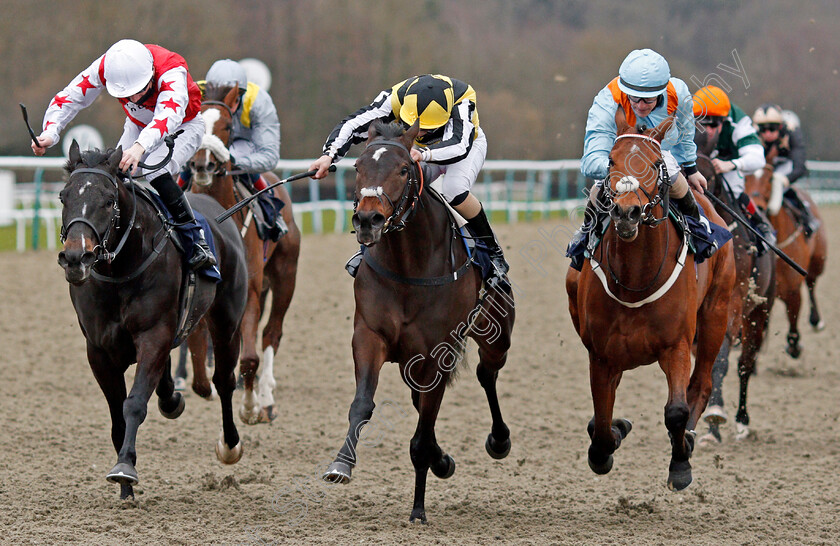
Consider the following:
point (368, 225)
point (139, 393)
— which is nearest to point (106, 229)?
point (139, 393)

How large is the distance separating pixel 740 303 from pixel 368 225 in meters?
3.15

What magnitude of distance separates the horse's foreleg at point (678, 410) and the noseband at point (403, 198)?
1259 mm

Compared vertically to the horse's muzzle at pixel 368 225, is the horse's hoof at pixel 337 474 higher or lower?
lower

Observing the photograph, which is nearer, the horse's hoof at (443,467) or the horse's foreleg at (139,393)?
the horse's foreleg at (139,393)

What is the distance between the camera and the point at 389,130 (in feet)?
14.3

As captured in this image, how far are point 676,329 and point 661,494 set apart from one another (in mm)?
1057

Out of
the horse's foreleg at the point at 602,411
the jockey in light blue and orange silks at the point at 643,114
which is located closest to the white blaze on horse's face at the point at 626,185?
the jockey in light blue and orange silks at the point at 643,114

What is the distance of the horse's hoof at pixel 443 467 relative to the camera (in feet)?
16.2

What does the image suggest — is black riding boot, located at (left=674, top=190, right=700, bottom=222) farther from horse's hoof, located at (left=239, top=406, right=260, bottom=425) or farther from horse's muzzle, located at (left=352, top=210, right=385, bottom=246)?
horse's hoof, located at (left=239, top=406, right=260, bottom=425)

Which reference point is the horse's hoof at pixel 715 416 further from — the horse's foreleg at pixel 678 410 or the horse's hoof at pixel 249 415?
the horse's hoof at pixel 249 415

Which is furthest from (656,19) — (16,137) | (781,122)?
(16,137)

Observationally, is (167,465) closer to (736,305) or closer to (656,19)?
(736,305)

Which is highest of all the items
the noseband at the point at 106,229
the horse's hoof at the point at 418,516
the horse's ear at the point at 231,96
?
the horse's ear at the point at 231,96

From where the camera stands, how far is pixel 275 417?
22.2 ft
